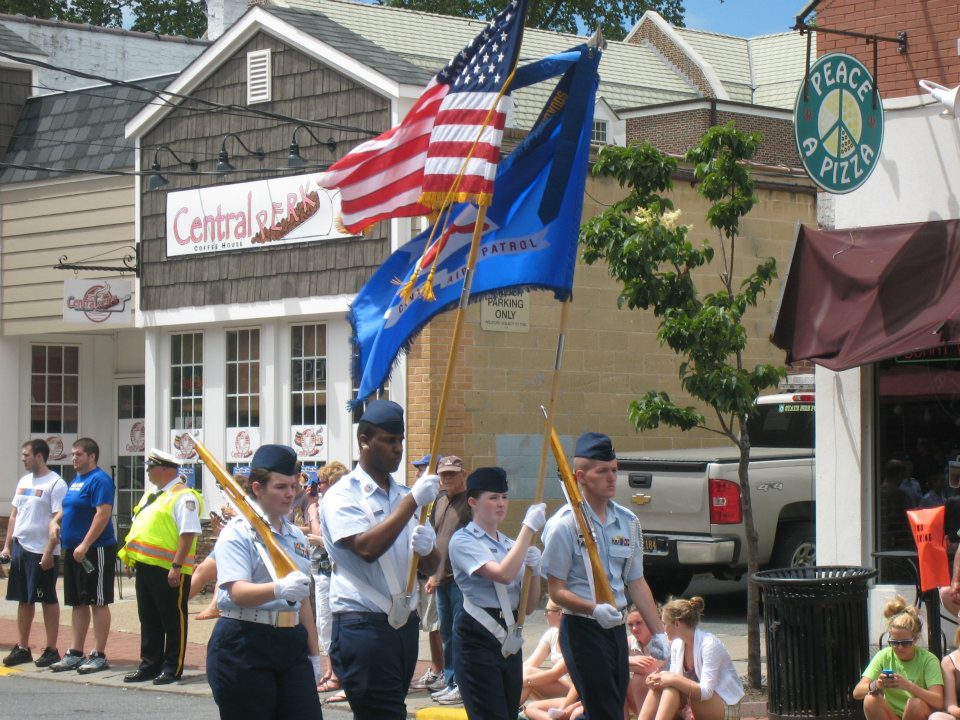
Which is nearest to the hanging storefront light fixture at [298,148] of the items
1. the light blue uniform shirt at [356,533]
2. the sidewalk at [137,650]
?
the sidewalk at [137,650]

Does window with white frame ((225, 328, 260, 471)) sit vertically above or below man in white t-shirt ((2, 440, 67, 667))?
above

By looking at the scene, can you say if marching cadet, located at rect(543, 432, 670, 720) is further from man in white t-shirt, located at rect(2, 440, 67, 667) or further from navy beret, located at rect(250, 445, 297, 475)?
man in white t-shirt, located at rect(2, 440, 67, 667)

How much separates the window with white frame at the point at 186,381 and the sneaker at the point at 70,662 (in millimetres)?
5617

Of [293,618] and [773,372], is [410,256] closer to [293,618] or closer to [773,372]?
[293,618]

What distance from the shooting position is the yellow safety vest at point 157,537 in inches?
477

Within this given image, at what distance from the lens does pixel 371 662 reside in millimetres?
6504

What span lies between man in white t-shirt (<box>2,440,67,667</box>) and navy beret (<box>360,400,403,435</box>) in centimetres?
711

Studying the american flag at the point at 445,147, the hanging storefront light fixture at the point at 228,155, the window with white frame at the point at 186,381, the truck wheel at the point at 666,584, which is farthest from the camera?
the window with white frame at the point at 186,381

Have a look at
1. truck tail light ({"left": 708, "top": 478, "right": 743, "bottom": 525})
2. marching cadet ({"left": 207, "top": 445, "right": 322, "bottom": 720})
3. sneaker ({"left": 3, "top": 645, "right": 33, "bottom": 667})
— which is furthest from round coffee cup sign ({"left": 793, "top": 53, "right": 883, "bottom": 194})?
sneaker ({"left": 3, "top": 645, "right": 33, "bottom": 667})

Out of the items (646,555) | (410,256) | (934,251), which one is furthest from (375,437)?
(646,555)

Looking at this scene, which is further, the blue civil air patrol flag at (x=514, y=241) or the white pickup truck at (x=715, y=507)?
the white pickup truck at (x=715, y=507)

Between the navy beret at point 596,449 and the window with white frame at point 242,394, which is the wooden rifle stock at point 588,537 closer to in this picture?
the navy beret at point 596,449

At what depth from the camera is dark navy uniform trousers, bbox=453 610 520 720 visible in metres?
7.21

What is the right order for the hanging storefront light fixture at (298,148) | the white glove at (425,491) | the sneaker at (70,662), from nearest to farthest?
1. the white glove at (425,491)
2. the sneaker at (70,662)
3. the hanging storefront light fixture at (298,148)
